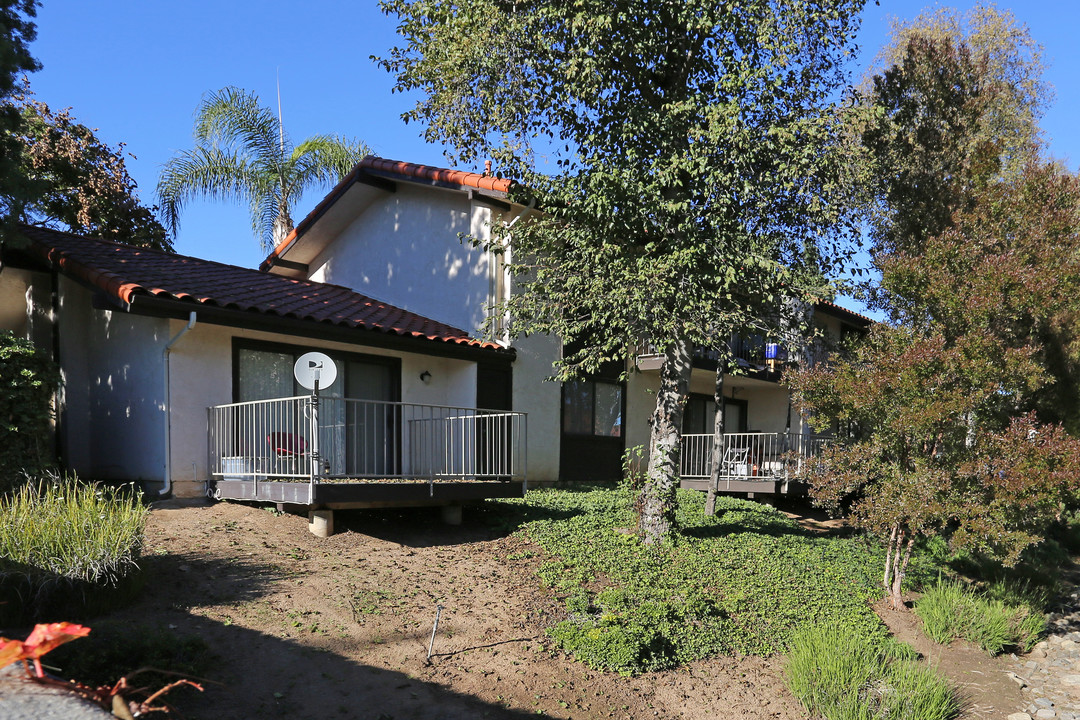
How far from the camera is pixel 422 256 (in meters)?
16.7

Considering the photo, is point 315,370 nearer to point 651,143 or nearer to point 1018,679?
point 651,143

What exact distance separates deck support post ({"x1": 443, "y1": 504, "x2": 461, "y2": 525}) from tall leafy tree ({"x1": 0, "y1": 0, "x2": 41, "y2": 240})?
6.77 meters

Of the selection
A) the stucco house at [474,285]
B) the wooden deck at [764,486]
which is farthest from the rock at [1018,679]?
the wooden deck at [764,486]

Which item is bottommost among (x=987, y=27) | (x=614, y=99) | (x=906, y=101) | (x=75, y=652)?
(x=75, y=652)

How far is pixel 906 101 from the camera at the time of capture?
607 inches

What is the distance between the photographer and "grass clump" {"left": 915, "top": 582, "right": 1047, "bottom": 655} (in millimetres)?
10664

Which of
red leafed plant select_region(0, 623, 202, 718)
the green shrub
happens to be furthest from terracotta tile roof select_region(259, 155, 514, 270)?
red leafed plant select_region(0, 623, 202, 718)

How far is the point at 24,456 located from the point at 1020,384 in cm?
1279

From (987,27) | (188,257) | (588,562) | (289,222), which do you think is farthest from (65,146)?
(987,27)

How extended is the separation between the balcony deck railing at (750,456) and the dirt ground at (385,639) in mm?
7196

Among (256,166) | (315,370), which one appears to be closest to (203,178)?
(256,166)

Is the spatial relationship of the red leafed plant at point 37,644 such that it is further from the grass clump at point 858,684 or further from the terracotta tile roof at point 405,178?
the terracotta tile roof at point 405,178

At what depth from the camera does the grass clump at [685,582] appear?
330 inches

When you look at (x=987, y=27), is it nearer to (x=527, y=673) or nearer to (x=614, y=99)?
(x=614, y=99)
